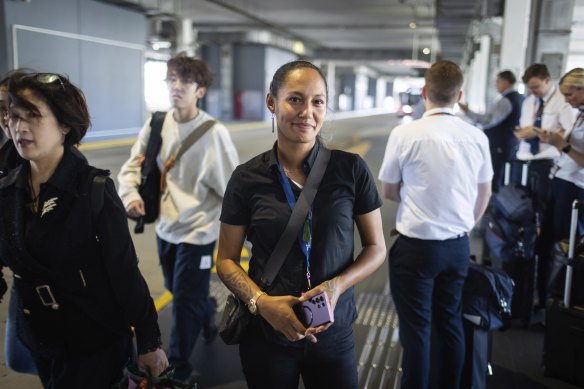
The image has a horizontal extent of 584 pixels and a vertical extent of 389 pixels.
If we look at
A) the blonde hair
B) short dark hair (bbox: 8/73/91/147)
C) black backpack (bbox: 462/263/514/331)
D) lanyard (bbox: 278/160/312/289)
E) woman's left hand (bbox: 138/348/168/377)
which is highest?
Answer: the blonde hair

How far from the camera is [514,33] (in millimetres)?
9461

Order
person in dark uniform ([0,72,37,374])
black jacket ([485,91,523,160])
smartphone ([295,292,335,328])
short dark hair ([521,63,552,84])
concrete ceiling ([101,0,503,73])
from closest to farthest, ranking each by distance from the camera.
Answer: smartphone ([295,292,335,328]), person in dark uniform ([0,72,37,374]), short dark hair ([521,63,552,84]), black jacket ([485,91,523,160]), concrete ceiling ([101,0,503,73])

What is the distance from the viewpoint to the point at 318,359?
173cm

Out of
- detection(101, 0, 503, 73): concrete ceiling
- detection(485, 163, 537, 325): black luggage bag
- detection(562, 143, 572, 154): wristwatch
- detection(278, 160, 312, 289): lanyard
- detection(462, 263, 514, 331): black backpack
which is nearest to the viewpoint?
detection(278, 160, 312, 289): lanyard

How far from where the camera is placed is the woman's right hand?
1.60 metres

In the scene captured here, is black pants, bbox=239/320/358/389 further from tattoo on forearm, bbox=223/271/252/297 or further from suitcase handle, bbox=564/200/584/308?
suitcase handle, bbox=564/200/584/308

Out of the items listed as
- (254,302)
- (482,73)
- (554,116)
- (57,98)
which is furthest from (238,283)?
(482,73)

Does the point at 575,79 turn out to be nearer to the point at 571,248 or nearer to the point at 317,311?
the point at 571,248

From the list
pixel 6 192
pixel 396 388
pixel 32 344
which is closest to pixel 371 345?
pixel 396 388

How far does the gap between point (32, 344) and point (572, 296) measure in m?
2.83

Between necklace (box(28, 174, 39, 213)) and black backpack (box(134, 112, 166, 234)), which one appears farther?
black backpack (box(134, 112, 166, 234))

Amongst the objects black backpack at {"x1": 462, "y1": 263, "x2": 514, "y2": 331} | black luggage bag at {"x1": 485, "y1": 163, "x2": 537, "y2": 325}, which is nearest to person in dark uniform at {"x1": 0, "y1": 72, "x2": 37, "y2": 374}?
black backpack at {"x1": 462, "y1": 263, "x2": 514, "y2": 331}

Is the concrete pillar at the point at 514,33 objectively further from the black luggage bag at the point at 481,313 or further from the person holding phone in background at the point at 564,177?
the black luggage bag at the point at 481,313

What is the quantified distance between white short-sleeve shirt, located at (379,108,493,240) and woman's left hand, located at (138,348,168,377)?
1.38 meters
